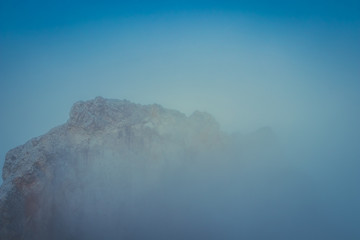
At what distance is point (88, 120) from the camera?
33.7 m

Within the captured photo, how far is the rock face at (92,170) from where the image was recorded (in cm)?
2642

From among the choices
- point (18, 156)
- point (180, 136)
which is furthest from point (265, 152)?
point (18, 156)

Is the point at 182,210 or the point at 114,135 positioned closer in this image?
the point at 114,135

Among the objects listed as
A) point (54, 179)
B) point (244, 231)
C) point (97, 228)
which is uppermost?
point (54, 179)

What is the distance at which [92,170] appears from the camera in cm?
3206

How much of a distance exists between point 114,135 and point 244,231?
88.5 feet

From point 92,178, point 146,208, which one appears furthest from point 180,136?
point 92,178

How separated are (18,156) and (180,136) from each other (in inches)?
950

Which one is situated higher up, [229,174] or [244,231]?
[229,174]

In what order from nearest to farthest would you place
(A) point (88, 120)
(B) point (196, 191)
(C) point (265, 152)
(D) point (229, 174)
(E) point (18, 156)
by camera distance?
(E) point (18, 156) → (A) point (88, 120) → (B) point (196, 191) → (D) point (229, 174) → (C) point (265, 152)

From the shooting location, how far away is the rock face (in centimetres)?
2642

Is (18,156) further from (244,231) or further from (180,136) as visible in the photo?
(244,231)

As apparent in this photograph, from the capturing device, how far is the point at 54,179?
94.6 feet

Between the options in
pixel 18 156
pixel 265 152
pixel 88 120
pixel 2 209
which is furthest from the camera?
pixel 265 152
